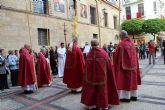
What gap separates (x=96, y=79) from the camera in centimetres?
656

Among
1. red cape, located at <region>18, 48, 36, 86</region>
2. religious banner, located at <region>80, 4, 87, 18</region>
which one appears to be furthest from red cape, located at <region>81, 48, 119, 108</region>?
religious banner, located at <region>80, 4, 87, 18</region>

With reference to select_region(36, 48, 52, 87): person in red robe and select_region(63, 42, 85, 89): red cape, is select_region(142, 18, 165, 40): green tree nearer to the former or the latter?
select_region(36, 48, 52, 87): person in red robe

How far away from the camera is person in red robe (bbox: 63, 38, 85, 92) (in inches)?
359

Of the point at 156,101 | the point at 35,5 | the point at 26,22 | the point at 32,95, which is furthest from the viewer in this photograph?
the point at 35,5

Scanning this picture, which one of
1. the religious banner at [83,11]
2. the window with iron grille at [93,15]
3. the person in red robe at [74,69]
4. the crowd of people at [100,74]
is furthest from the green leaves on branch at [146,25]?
the person in red robe at [74,69]

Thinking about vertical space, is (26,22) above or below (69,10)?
below

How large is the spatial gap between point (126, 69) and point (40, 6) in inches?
508

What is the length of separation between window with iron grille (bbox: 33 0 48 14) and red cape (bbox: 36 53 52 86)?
25.8ft

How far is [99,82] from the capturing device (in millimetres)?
6516

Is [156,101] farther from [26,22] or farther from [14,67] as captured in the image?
[26,22]

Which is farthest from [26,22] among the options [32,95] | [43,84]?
[32,95]

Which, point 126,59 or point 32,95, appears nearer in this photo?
point 126,59

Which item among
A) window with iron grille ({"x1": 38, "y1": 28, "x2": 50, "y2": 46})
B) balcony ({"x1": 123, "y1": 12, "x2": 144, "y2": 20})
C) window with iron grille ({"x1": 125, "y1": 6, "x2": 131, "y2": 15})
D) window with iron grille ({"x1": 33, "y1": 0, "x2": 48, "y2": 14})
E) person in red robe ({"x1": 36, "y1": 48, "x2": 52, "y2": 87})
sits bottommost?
person in red robe ({"x1": 36, "y1": 48, "x2": 52, "y2": 87})

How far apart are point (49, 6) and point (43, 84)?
9.49 m
